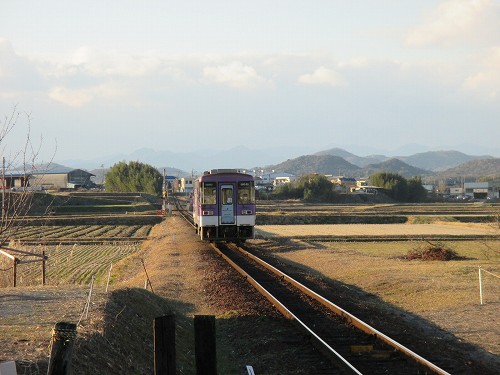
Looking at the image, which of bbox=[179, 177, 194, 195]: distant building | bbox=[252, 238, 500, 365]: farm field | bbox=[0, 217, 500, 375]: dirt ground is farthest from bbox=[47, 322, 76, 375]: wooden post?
bbox=[179, 177, 194, 195]: distant building

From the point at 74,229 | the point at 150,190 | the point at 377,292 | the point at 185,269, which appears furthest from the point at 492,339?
the point at 150,190

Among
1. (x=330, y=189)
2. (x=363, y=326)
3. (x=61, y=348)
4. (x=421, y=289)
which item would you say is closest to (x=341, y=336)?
(x=363, y=326)

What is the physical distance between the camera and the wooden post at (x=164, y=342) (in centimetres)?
557

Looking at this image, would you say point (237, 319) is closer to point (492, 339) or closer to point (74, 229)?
point (492, 339)

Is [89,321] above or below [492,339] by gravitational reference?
above

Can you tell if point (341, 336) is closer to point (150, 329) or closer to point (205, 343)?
point (150, 329)

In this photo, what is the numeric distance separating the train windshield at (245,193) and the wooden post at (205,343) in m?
22.0

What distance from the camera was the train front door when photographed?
27812 millimetres

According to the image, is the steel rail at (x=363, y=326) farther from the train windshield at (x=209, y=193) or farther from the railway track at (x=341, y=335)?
the train windshield at (x=209, y=193)

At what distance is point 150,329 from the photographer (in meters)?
11.1

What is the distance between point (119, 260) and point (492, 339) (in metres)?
21.1

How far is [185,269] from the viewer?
22.3 metres

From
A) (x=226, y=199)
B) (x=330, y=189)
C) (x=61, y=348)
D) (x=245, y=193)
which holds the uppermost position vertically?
(x=330, y=189)

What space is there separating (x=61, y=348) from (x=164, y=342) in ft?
3.16
